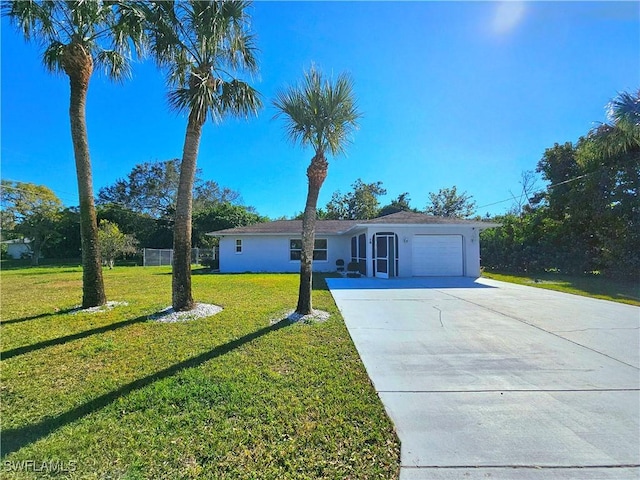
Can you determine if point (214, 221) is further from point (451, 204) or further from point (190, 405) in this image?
point (190, 405)

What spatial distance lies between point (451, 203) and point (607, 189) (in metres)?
27.9

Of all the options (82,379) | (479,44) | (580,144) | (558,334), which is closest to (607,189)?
(580,144)

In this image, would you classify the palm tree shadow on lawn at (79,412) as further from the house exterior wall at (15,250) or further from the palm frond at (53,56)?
the house exterior wall at (15,250)

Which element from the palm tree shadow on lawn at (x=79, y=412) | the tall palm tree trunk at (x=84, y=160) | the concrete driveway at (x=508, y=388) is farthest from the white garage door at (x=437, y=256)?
the tall palm tree trunk at (x=84, y=160)

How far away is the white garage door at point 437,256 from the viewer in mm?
15594

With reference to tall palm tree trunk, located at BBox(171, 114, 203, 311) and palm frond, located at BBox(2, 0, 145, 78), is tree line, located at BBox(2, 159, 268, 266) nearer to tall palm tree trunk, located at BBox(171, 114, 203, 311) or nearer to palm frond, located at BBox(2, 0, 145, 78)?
palm frond, located at BBox(2, 0, 145, 78)

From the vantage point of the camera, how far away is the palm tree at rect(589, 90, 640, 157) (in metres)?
11.0

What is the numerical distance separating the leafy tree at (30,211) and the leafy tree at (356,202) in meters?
28.9

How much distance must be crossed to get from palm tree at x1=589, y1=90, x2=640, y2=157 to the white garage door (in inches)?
259

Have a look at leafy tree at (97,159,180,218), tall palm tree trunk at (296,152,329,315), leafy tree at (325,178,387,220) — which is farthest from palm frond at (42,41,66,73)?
leafy tree at (325,178,387,220)

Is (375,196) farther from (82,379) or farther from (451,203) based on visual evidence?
(82,379)

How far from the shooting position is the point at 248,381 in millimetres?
3771

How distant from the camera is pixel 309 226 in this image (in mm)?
7012

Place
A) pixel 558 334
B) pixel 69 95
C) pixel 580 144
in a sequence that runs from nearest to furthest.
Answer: pixel 558 334
pixel 69 95
pixel 580 144
